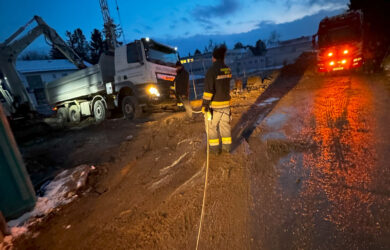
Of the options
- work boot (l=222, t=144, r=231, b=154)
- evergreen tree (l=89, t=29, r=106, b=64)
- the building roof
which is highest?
evergreen tree (l=89, t=29, r=106, b=64)

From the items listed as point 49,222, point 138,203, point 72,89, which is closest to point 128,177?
point 138,203

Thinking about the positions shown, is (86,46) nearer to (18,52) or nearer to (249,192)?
(18,52)

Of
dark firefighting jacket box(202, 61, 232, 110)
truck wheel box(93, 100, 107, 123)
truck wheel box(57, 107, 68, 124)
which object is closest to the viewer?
dark firefighting jacket box(202, 61, 232, 110)

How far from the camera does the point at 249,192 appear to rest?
228 centimetres

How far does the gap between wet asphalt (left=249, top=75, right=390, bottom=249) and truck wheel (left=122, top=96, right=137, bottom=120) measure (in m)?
4.79

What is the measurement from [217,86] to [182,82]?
9.62 feet

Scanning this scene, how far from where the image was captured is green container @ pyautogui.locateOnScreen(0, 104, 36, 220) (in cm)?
224

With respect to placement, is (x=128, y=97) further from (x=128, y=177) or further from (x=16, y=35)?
(x=16, y=35)

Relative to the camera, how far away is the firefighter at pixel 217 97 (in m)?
2.95

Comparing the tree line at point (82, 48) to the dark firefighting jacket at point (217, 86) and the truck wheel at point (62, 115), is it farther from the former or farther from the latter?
the dark firefighting jacket at point (217, 86)

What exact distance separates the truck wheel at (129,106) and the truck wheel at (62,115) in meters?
4.89

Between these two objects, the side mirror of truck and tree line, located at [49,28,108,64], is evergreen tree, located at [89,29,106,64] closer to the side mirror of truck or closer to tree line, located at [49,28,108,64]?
tree line, located at [49,28,108,64]

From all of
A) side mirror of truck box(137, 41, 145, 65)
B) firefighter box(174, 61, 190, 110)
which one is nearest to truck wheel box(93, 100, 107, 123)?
side mirror of truck box(137, 41, 145, 65)

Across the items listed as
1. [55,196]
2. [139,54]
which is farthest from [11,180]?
[139,54]
